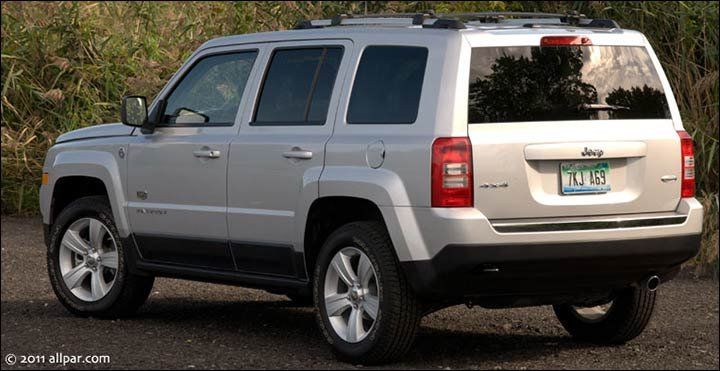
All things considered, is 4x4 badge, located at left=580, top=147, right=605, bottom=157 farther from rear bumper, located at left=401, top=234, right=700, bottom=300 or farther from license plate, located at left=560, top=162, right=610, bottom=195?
rear bumper, located at left=401, top=234, right=700, bottom=300

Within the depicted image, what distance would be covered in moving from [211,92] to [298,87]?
2.88 ft

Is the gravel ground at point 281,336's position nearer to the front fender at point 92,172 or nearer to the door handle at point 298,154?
the front fender at point 92,172

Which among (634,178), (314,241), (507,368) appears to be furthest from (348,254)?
(634,178)

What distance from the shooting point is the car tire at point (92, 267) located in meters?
9.24

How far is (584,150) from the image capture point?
23.8 ft

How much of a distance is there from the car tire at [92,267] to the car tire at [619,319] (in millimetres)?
2688

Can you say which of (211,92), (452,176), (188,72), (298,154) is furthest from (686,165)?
(188,72)

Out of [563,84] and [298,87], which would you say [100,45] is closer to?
[298,87]

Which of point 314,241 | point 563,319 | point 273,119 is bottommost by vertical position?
point 563,319

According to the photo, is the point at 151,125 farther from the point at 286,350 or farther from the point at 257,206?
the point at 286,350

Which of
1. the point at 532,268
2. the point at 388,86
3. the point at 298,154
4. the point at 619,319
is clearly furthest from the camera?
the point at 619,319

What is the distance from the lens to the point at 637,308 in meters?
8.20

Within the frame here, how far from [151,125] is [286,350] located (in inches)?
69.8

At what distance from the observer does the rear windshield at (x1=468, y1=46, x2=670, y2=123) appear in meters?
7.21
